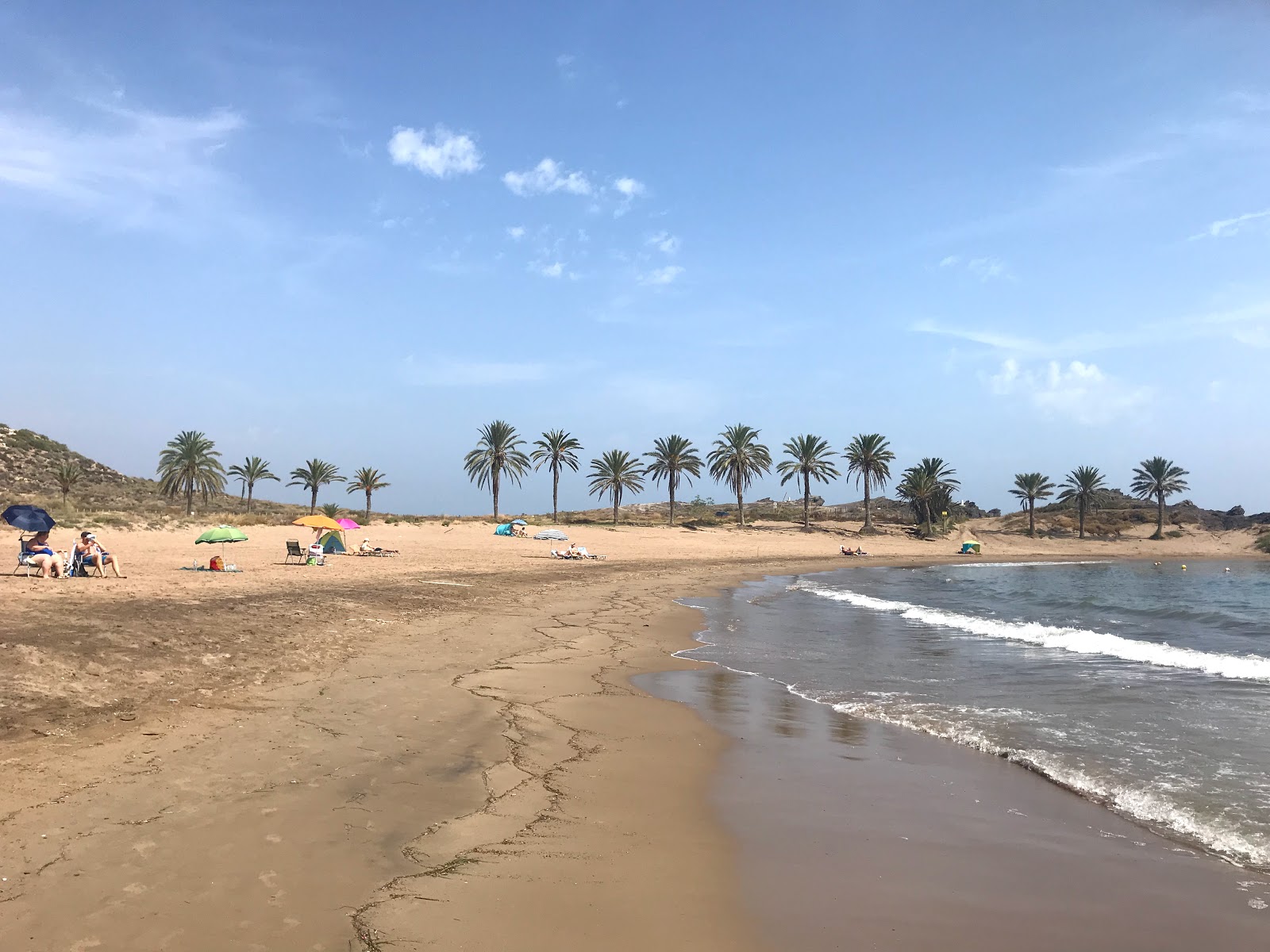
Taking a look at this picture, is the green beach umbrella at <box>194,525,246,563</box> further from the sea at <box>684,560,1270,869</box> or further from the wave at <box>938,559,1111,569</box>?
the wave at <box>938,559,1111,569</box>

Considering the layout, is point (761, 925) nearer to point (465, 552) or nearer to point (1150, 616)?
point (1150, 616)

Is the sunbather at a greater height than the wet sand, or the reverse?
the sunbather

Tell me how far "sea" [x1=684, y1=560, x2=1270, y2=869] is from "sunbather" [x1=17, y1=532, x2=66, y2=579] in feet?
43.5

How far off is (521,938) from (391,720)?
4141 mm

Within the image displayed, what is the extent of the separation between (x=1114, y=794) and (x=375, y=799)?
19.6 feet

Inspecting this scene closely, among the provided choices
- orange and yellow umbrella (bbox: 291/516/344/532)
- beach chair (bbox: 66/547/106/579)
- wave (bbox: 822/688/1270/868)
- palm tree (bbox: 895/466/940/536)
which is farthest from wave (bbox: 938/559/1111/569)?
beach chair (bbox: 66/547/106/579)

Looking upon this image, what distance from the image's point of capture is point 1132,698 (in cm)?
974

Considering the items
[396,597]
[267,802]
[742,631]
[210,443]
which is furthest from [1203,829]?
[210,443]

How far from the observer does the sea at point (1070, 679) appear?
6.32 metres

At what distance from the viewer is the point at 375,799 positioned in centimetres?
525

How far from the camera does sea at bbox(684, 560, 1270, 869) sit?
6.32 meters

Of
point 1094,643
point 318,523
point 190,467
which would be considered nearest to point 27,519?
point 318,523

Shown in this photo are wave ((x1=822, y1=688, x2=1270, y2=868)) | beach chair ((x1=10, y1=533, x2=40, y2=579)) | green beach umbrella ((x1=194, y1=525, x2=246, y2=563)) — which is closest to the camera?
wave ((x1=822, y1=688, x2=1270, y2=868))

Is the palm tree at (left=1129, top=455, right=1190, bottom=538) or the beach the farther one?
the palm tree at (left=1129, top=455, right=1190, bottom=538)
